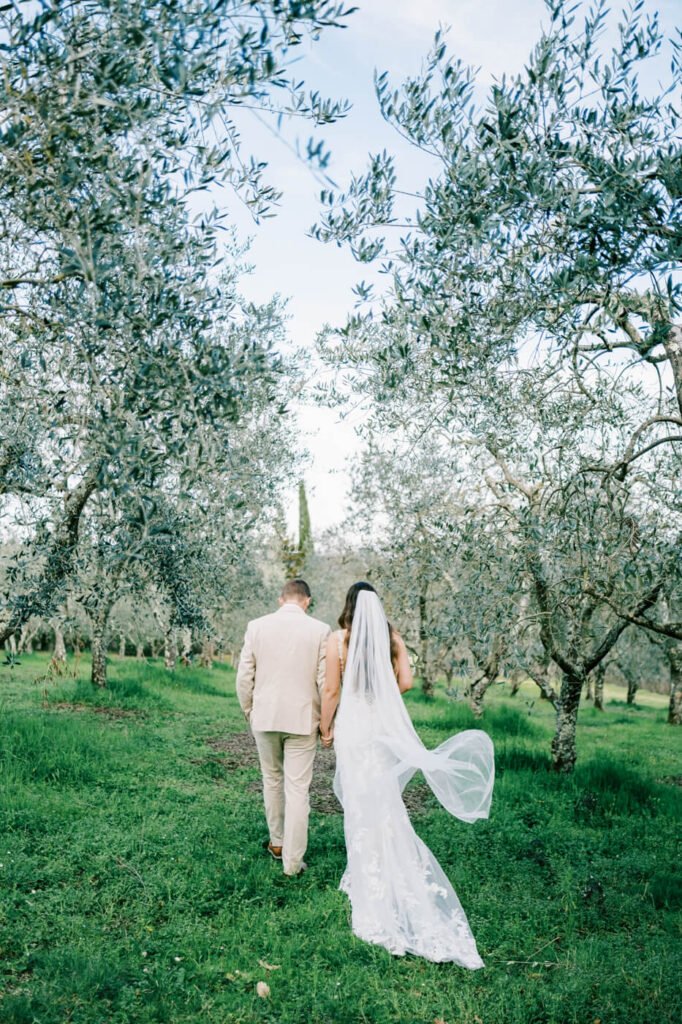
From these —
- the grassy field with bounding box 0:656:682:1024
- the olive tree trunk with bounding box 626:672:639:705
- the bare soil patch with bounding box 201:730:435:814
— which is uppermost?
the grassy field with bounding box 0:656:682:1024

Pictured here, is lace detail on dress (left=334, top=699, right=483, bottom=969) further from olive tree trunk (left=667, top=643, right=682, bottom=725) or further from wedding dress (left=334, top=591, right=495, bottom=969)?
olive tree trunk (left=667, top=643, right=682, bottom=725)

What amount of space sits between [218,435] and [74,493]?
4839 millimetres

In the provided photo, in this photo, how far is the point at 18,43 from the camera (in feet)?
12.4

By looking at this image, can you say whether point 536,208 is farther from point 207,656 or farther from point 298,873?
point 207,656

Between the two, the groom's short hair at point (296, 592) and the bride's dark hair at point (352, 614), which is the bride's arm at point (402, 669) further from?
the groom's short hair at point (296, 592)

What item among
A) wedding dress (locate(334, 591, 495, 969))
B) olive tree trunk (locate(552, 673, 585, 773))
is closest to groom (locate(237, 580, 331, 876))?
wedding dress (locate(334, 591, 495, 969))

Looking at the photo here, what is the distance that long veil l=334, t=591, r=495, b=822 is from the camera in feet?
20.7

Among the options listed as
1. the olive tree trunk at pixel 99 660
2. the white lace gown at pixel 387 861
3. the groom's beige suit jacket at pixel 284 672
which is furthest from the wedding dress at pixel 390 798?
the olive tree trunk at pixel 99 660

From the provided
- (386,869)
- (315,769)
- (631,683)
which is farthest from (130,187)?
(631,683)

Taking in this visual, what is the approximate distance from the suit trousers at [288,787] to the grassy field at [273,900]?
248mm

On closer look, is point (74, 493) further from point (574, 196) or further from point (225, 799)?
point (574, 196)

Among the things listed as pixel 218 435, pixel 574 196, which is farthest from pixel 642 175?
pixel 218 435

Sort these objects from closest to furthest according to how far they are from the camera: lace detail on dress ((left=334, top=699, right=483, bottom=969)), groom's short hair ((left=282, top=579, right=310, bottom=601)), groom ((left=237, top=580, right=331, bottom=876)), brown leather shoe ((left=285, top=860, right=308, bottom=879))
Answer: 1. lace detail on dress ((left=334, top=699, right=483, bottom=969))
2. brown leather shoe ((left=285, top=860, right=308, bottom=879))
3. groom ((left=237, top=580, right=331, bottom=876))
4. groom's short hair ((left=282, top=579, right=310, bottom=601))

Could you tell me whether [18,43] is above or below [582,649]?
above
